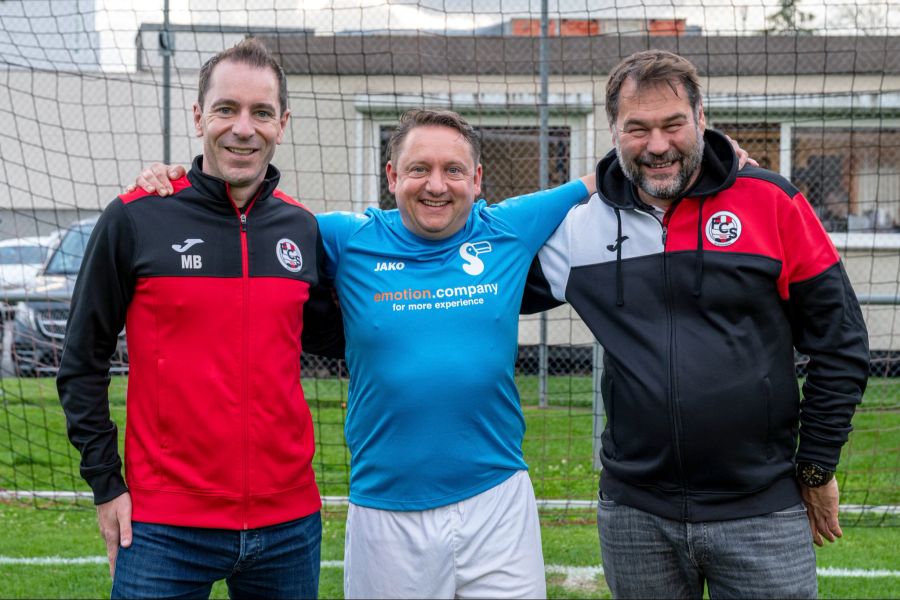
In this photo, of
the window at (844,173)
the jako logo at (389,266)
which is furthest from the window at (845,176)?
the jako logo at (389,266)

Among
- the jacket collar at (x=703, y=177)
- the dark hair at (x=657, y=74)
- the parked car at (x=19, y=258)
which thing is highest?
the dark hair at (x=657, y=74)

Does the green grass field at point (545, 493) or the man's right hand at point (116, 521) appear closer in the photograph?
the man's right hand at point (116, 521)

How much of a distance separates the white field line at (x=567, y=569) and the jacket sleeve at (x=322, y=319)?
7.90ft

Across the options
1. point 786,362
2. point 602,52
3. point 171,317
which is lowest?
point 786,362

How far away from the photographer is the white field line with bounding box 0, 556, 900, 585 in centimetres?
510

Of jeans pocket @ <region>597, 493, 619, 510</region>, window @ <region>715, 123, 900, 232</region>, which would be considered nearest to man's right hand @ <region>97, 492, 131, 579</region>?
jeans pocket @ <region>597, 493, 619, 510</region>

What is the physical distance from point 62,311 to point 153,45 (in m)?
4.10

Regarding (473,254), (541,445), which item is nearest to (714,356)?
(473,254)

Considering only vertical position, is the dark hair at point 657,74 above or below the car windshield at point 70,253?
above

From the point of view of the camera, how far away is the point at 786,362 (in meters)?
2.82

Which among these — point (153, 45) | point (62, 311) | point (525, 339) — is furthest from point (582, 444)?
point (153, 45)

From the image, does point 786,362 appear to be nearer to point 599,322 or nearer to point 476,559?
point 599,322

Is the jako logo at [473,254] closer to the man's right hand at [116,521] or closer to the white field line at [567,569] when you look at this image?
the man's right hand at [116,521]

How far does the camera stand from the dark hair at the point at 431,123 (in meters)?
2.91
